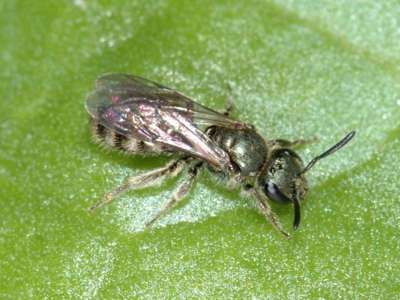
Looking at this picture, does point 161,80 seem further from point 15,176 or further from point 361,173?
point 361,173

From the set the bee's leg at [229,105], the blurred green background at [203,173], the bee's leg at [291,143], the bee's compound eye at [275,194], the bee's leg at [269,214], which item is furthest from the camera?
the bee's leg at [229,105]

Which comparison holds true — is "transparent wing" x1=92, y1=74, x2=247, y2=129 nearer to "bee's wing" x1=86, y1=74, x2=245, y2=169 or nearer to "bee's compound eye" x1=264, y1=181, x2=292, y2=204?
"bee's wing" x1=86, y1=74, x2=245, y2=169

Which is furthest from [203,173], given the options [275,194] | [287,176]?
[287,176]

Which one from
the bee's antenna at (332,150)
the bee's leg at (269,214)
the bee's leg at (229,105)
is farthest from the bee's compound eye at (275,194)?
the bee's leg at (229,105)

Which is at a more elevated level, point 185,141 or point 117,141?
point 185,141

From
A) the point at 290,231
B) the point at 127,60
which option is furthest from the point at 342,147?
the point at 127,60

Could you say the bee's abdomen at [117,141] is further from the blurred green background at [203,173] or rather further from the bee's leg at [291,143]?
the bee's leg at [291,143]

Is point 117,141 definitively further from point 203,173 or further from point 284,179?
point 284,179
